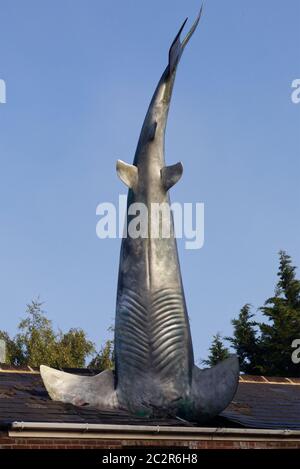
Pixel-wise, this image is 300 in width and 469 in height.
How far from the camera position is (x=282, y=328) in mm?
34562

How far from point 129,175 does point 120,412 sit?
11.3ft

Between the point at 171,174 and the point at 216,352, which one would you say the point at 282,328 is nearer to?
the point at 216,352

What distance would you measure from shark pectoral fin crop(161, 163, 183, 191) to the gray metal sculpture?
0.01 m

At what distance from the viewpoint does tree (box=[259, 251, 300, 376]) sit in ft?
111

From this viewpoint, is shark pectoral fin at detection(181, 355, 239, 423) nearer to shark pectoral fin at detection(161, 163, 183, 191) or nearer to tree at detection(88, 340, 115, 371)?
shark pectoral fin at detection(161, 163, 183, 191)

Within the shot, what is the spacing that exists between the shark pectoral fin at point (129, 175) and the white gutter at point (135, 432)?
3525 millimetres

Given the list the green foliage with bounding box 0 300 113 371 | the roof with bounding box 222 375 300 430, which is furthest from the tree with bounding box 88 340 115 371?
the roof with bounding box 222 375 300 430

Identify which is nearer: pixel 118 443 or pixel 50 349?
pixel 118 443

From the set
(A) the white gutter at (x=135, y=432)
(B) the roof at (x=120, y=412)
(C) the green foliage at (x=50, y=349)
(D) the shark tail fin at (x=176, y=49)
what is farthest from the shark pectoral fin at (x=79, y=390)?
(C) the green foliage at (x=50, y=349)

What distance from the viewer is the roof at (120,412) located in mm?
11781

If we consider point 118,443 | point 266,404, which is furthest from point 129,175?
point 266,404

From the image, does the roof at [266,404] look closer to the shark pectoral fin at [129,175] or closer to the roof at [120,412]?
→ the roof at [120,412]

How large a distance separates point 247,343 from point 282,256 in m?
3.92

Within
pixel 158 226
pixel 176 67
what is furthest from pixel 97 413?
pixel 176 67
